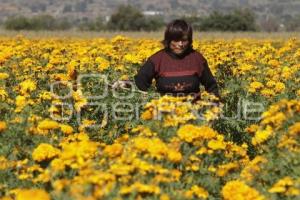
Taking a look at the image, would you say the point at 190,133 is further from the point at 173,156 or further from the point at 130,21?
the point at 130,21

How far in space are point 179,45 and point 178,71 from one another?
0.89 ft

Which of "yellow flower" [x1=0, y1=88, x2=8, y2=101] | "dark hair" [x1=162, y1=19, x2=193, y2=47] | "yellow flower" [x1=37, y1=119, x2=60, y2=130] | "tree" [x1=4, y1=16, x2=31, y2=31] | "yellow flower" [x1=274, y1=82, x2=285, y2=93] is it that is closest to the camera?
"yellow flower" [x1=37, y1=119, x2=60, y2=130]

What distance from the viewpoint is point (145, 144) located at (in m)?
4.59

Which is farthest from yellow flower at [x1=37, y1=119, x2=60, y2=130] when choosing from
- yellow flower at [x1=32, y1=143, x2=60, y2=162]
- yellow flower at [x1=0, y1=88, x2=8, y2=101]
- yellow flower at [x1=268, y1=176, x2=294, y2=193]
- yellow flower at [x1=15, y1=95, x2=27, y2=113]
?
yellow flower at [x1=268, y1=176, x2=294, y2=193]

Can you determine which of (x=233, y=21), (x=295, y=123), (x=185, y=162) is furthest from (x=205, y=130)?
(x=233, y=21)

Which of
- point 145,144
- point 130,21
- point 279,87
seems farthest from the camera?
point 130,21

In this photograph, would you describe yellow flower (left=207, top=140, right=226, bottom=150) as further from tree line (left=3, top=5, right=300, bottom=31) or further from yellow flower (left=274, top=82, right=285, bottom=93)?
tree line (left=3, top=5, right=300, bottom=31)

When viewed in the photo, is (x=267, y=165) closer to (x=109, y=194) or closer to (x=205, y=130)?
(x=205, y=130)

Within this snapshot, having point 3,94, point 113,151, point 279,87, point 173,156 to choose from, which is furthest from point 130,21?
point 173,156

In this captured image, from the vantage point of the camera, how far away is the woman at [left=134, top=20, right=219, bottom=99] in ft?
21.8

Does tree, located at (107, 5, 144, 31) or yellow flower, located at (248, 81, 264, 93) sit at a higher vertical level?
yellow flower, located at (248, 81, 264, 93)

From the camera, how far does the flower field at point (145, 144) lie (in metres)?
4.31

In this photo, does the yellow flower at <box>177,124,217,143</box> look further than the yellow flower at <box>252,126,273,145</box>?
No

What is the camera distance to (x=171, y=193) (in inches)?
171
